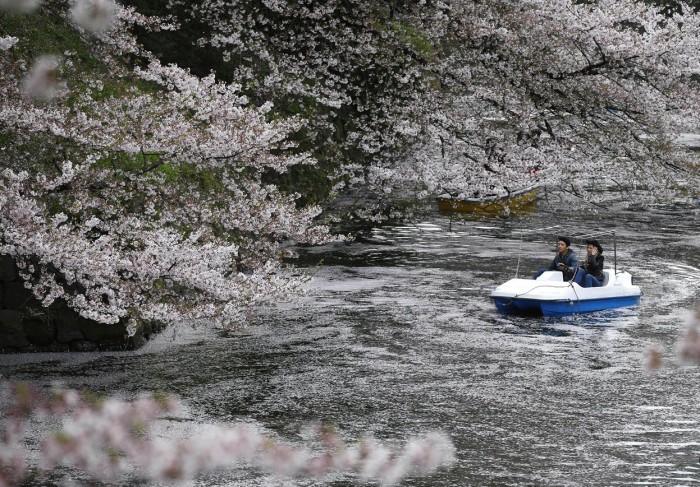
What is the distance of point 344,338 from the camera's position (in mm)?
18094

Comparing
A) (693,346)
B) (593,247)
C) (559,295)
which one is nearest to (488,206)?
(593,247)

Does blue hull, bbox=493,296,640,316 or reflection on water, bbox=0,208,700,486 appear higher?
blue hull, bbox=493,296,640,316

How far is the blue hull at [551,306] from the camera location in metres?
20.2

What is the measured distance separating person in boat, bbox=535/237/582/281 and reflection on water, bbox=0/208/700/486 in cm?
102

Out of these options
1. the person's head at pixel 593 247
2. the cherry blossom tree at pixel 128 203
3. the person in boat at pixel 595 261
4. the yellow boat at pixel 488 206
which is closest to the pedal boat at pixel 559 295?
the person in boat at pixel 595 261

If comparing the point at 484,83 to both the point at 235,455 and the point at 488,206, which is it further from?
the point at 235,455

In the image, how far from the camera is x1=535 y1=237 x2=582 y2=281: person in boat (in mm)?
21156

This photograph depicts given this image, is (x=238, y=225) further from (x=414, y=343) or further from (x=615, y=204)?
(x=615, y=204)

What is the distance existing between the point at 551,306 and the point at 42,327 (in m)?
9.34

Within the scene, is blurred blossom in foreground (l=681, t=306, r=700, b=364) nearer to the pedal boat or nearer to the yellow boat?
the pedal boat

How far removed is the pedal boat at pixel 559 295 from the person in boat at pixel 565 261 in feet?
0.55

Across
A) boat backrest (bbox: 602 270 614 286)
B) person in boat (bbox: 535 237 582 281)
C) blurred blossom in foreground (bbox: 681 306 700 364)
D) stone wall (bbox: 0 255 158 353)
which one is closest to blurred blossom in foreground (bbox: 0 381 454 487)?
stone wall (bbox: 0 255 158 353)

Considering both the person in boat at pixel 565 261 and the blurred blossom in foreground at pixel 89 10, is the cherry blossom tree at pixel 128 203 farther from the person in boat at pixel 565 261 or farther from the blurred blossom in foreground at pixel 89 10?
the person in boat at pixel 565 261

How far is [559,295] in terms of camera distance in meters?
20.4
